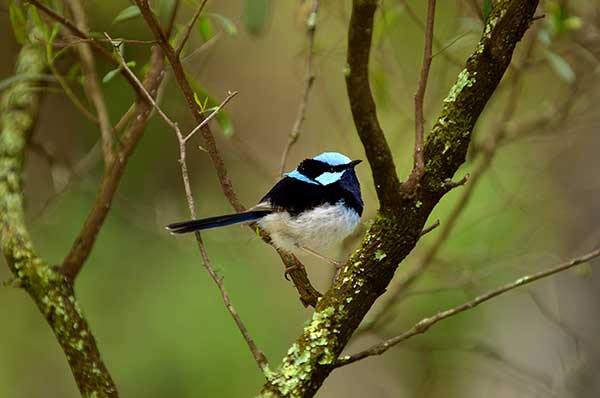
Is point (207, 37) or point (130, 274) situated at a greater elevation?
→ point (130, 274)

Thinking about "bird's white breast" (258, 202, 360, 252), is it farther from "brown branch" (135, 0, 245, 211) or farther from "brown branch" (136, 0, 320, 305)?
"brown branch" (135, 0, 245, 211)

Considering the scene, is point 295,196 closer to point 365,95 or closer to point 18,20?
point 18,20

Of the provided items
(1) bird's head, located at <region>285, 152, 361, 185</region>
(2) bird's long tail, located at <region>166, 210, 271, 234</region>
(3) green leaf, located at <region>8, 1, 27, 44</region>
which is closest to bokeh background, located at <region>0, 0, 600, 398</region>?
(1) bird's head, located at <region>285, 152, 361, 185</region>

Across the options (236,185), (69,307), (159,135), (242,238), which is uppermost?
(159,135)

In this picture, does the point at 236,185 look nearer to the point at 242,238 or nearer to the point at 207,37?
the point at 242,238

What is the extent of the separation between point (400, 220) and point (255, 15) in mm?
1062

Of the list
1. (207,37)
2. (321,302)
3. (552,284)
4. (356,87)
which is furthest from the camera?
(552,284)

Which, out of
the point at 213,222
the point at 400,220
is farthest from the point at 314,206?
the point at 400,220

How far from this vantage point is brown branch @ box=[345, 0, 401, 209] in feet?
4.55

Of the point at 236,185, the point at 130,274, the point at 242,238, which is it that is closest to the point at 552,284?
the point at 242,238

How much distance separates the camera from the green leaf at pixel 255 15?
8.33 feet

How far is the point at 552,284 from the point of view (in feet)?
15.5

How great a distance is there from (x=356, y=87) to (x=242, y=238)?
93.8 inches

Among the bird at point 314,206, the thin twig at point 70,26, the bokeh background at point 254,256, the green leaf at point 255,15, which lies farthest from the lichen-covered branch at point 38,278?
A: the bokeh background at point 254,256
